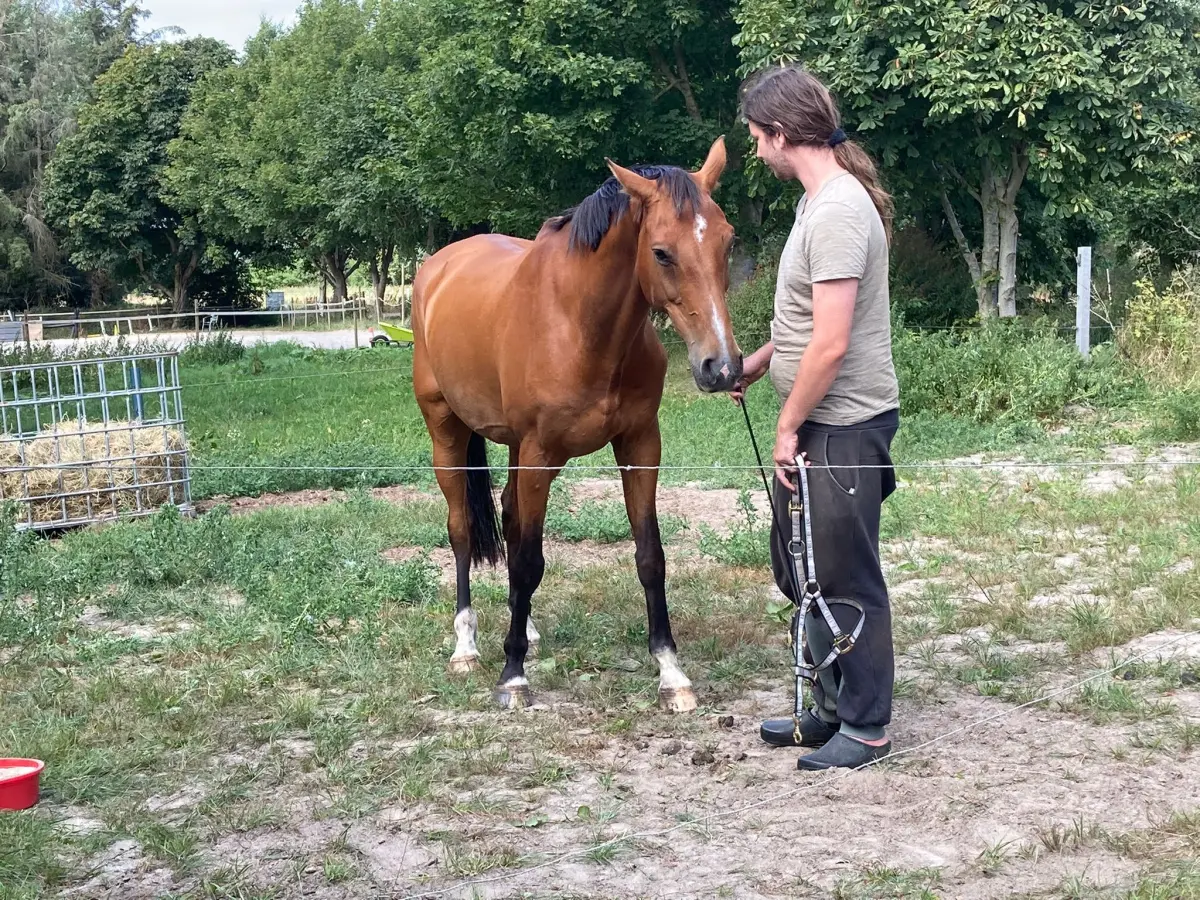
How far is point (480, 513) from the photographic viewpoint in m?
6.05

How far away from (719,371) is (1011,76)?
1224 cm

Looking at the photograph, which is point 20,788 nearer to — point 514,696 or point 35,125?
point 514,696

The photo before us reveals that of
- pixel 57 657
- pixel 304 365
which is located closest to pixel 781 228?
pixel 304 365

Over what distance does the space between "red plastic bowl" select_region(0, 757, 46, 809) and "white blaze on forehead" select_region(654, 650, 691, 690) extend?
225 cm

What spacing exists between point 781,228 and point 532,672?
1666 cm

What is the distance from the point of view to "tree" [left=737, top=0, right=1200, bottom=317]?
545 inches

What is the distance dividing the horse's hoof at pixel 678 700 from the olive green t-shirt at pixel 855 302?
1386 millimetres

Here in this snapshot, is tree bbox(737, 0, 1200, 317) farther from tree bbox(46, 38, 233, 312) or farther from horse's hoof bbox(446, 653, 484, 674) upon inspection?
tree bbox(46, 38, 233, 312)

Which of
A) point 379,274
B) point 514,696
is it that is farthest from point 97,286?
point 514,696

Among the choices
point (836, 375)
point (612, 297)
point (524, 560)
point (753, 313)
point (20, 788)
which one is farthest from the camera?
point (753, 313)

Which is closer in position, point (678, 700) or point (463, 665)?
point (678, 700)

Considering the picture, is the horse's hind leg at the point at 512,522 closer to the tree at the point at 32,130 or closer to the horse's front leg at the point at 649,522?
the horse's front leg at the point at 649,522

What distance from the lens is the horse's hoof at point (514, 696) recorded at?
4.68 m

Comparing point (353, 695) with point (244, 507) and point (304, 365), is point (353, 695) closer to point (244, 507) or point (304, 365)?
point (244, 507)
